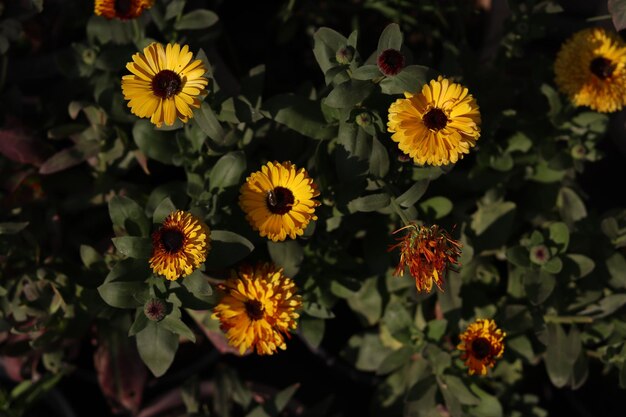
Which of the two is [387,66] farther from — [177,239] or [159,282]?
[159,282]

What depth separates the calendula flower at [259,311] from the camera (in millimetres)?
1356

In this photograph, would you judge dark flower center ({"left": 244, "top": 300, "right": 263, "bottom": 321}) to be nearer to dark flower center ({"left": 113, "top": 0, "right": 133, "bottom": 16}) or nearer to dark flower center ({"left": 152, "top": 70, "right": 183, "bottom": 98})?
dark flower center ({"left": 152, "top": 70, "right": 183, "bottom": 98})

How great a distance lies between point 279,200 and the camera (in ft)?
4.52

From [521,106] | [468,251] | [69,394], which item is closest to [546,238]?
[468,251]

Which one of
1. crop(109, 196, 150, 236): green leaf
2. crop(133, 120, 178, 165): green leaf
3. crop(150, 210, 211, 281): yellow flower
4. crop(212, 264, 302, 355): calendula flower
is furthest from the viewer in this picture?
crop(133, 120, 178, 165): green leaf

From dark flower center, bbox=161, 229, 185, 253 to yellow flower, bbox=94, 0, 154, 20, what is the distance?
1.74 feet

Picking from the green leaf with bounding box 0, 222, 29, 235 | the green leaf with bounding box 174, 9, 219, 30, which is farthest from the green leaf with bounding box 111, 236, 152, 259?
the green leaf with bounding box 174, 9, 219, 30

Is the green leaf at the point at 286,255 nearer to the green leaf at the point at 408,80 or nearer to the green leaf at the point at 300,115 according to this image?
the green leaf at the point at 300,115

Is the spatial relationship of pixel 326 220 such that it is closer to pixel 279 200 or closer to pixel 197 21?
pixel 279 200

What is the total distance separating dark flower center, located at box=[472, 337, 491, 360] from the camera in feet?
4.83

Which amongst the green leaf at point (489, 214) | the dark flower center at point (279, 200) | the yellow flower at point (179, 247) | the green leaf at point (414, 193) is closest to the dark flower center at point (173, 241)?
the yellow flower at point (179, 247)

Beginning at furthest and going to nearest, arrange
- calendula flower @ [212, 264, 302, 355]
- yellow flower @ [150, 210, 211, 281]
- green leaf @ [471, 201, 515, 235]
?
green leaf @ [471, 201, 515, 235]
calendula flower @ [212, 264, 302, 355]
yellow flower @ [150, 210, 211, 281]

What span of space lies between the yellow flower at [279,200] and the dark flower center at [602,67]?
0.83m

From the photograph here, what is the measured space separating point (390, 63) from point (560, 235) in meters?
0.69
